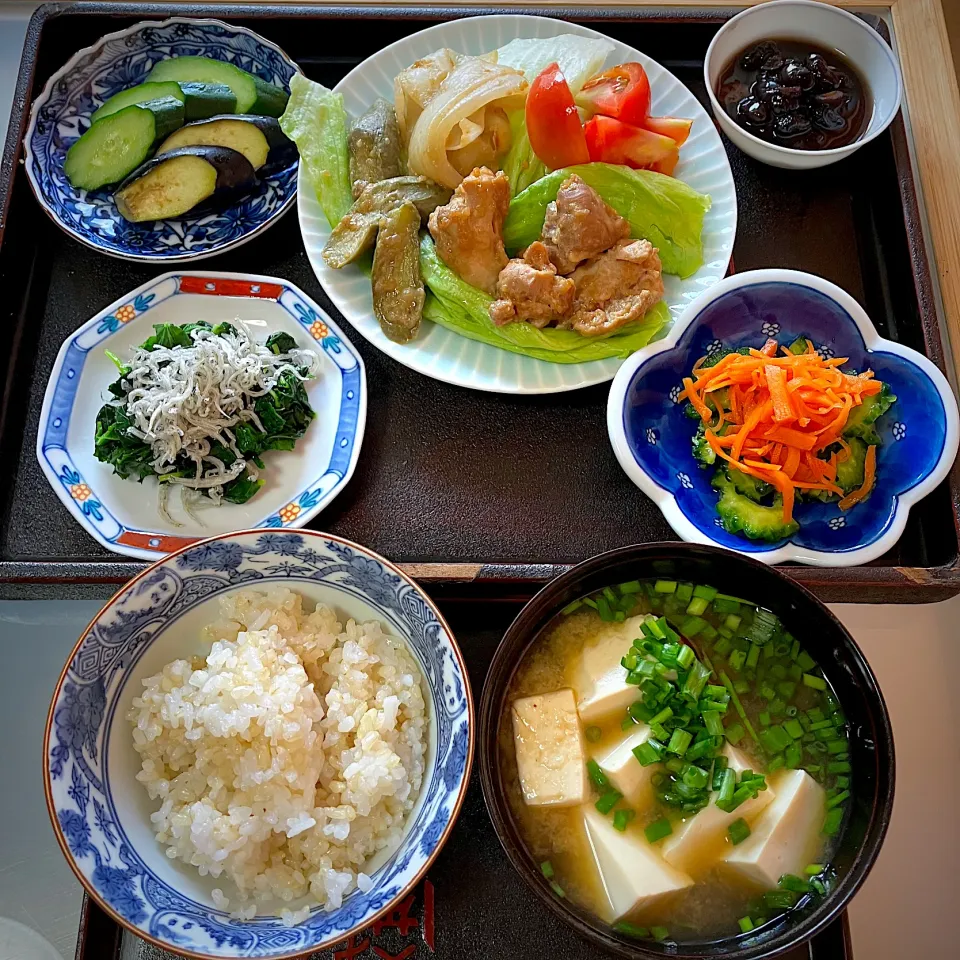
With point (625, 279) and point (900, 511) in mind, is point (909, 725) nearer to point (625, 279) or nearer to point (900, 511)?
point (900, 511)

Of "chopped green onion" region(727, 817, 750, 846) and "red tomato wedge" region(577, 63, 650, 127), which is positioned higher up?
"red tomato wedge" region(577, 63, 650, 127)

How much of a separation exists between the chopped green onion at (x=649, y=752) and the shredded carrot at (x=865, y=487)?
80cm

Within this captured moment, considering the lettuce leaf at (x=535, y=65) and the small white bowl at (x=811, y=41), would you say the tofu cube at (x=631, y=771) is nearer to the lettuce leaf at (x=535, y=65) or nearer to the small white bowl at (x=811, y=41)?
the lettuce leaf at (x=535, y=65)

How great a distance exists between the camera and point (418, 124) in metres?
2.11

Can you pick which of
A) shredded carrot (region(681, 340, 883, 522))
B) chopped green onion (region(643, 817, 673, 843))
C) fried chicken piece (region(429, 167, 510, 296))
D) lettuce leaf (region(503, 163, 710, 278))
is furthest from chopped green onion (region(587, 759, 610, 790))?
lettuce leaf (region(503, 163, 710, 278))

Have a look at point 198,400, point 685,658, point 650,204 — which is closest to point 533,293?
point 650,204

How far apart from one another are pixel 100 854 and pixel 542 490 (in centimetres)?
119

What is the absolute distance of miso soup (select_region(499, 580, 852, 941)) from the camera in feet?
4.84

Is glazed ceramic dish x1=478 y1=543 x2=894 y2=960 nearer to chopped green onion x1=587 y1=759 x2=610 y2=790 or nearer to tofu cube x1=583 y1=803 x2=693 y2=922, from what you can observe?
tofu cube x1=583 y1=803 x2=693 y2=922

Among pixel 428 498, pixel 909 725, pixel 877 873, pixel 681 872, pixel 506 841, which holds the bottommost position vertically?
pixel 877 873

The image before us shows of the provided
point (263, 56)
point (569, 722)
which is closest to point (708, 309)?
point (569, 722)

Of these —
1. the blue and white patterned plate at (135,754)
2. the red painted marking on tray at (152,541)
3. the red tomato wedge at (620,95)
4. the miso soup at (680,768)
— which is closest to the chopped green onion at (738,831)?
the miso soup at (680,768)

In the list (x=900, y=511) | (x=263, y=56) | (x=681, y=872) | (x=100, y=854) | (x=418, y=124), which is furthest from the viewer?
(x=263, y=56)

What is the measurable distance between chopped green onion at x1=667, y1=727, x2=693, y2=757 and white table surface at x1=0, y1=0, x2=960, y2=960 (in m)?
0.70
